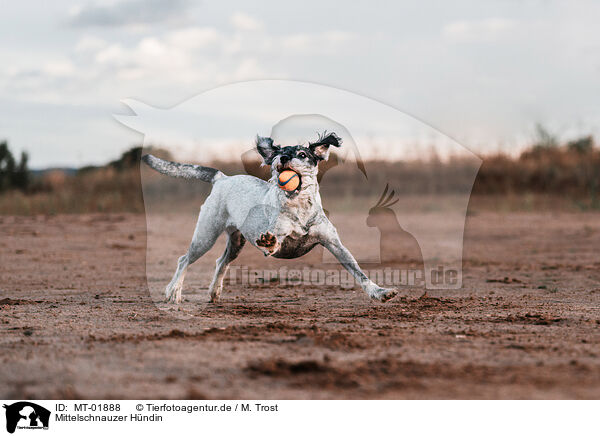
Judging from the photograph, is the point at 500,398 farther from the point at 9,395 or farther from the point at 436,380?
the point at 9,395

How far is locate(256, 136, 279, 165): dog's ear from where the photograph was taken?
6.91m

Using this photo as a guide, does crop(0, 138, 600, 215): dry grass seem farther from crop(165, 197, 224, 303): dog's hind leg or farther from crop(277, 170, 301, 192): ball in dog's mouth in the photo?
crop(277, 170, 301, 192): ball in dog's mouth

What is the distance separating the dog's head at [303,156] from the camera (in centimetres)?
654

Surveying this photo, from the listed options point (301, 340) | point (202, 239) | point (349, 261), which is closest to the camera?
point (301, 340)

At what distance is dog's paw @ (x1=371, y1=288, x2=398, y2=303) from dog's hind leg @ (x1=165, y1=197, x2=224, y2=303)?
205 cm

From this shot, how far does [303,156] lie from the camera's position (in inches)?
261

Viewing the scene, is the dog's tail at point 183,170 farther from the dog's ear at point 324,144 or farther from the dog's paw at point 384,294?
the dog's paw at point 384,294

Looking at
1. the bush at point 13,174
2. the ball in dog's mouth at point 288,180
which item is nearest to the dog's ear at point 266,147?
the ball in dog's mouth at point 288,180

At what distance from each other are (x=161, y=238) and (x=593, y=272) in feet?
30.9

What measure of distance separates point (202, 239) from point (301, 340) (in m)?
2.72

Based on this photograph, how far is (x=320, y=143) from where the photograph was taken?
6.71 meters
